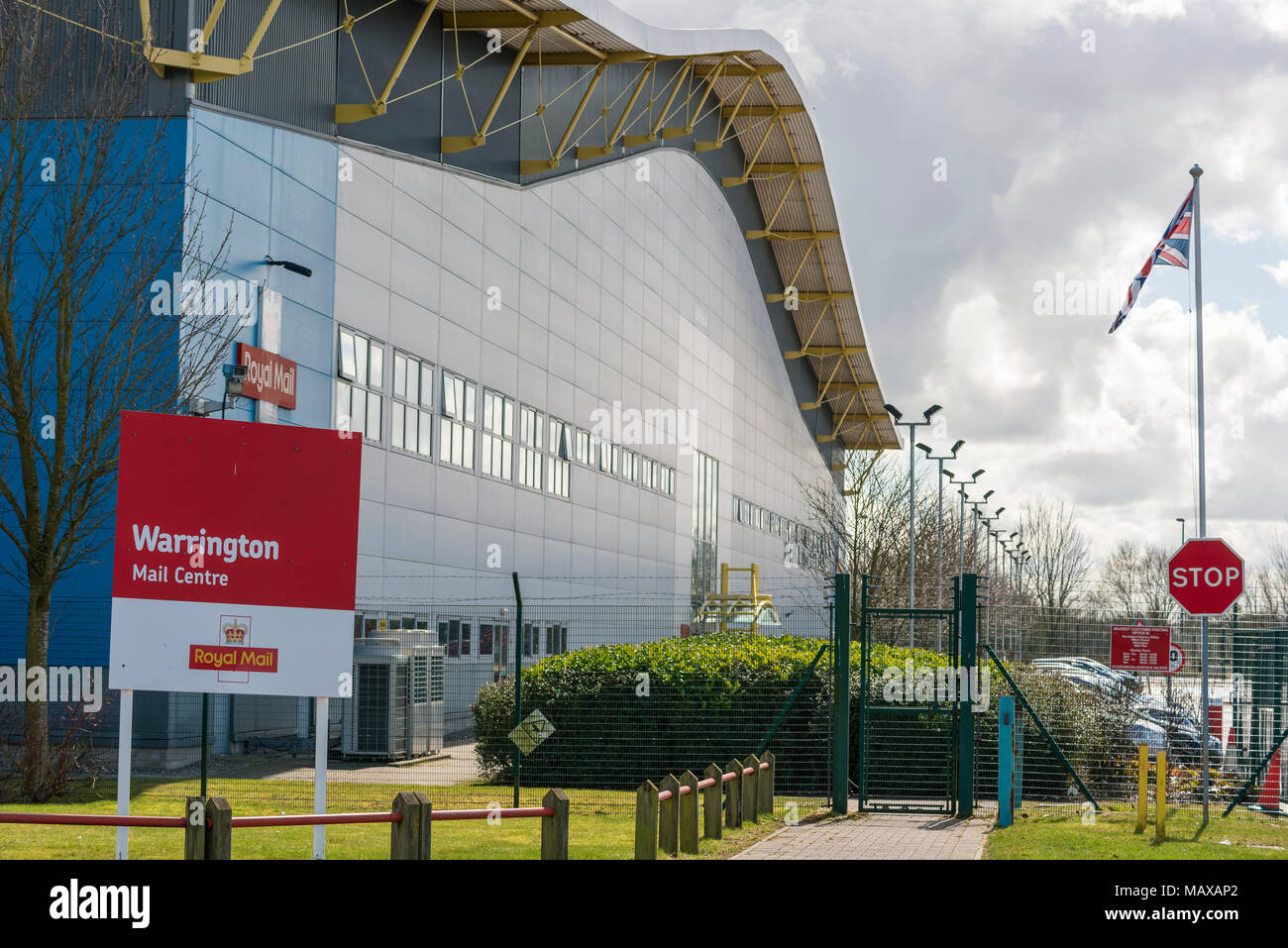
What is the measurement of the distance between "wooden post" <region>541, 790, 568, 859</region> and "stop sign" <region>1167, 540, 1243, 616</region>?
28.0ft

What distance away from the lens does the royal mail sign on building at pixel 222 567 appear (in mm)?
8523

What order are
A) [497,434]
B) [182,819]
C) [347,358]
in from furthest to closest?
1. [497,434]
2. [347,358]
3. [182,819]

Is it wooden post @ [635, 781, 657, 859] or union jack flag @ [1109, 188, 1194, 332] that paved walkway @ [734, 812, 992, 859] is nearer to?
wooden post @ [635, 781, 657, 859]

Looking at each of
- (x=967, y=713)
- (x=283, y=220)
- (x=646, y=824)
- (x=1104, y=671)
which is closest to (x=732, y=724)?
(x=967, y=713)

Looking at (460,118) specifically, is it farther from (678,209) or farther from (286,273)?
(678,209)

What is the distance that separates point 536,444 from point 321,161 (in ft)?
39.9

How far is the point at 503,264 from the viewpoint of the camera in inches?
1307

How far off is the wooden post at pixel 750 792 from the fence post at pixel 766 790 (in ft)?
0.95

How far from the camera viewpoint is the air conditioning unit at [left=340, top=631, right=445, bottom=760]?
19.0m

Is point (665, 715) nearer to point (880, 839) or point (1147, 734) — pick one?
point (880, 839)

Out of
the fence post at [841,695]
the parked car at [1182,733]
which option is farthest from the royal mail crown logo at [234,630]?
the parked car at [1182,733]

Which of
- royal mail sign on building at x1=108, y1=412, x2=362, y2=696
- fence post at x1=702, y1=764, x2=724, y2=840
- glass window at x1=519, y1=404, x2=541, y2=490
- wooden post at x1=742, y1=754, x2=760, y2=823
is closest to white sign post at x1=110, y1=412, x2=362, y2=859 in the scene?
royal mail sign on building at x1=108, y1=412, x2=362, y2=696

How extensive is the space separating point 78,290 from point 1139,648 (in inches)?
534

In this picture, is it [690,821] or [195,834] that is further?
[690,821]
